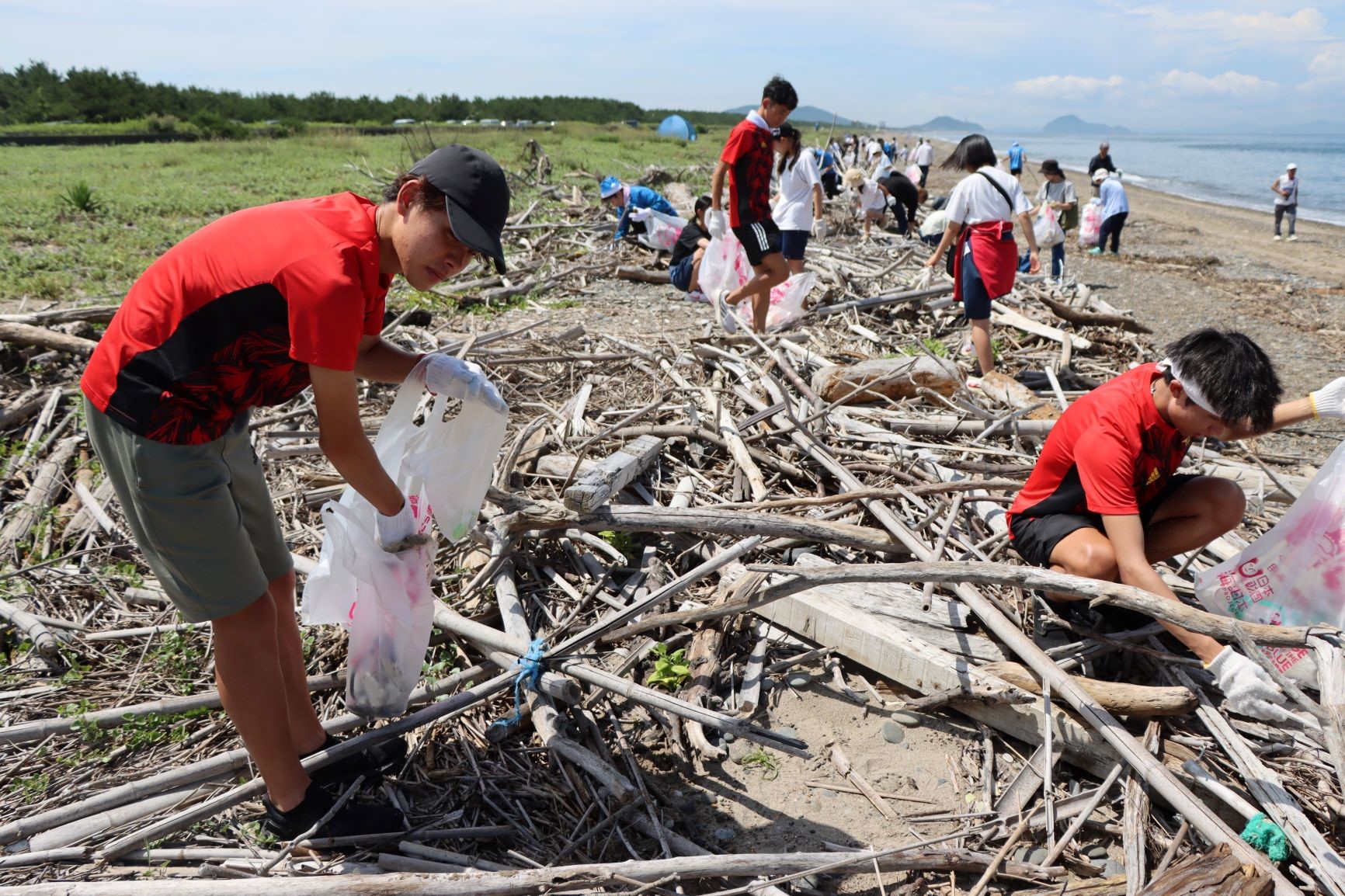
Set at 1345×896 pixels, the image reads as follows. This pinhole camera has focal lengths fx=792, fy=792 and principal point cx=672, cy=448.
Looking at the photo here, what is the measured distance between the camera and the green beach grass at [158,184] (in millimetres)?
8555

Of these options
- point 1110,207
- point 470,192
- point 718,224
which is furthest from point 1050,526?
point 1110,207

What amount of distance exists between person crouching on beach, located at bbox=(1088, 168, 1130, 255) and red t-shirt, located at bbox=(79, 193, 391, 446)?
13872 mm

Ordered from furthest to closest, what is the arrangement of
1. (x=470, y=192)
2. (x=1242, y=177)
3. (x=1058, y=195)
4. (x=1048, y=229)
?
(x=1242, y=177), (x=1058, y=195), (x=1048, y=229), (x=470, y=192)

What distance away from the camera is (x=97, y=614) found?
10.0 ft

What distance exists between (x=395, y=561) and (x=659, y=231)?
7789 mm

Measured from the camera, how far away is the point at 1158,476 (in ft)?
9.46

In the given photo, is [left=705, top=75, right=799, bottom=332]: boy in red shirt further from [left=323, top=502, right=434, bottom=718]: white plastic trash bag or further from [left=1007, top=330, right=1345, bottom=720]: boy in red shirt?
[left=323, top=502, right=434, bottom=718]: white plastic trash bag

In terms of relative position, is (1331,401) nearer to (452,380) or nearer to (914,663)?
(914,663)

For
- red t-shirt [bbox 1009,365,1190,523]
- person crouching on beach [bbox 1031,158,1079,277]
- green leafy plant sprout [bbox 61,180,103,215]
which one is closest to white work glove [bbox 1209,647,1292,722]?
red t-shirt [bbox 1009,365,1190,523]

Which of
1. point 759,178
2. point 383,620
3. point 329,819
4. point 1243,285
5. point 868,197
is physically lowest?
point 329,819

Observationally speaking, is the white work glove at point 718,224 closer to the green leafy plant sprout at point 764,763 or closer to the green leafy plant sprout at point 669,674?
the green leafy plant sprout at point 669,674

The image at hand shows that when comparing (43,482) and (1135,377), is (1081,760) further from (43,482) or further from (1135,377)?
(43,482)

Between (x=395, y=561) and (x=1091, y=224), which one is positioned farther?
(x=1091, y=224)

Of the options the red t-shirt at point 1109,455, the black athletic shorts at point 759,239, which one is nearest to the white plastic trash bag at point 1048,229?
the black athletic shorts at point 759,239
